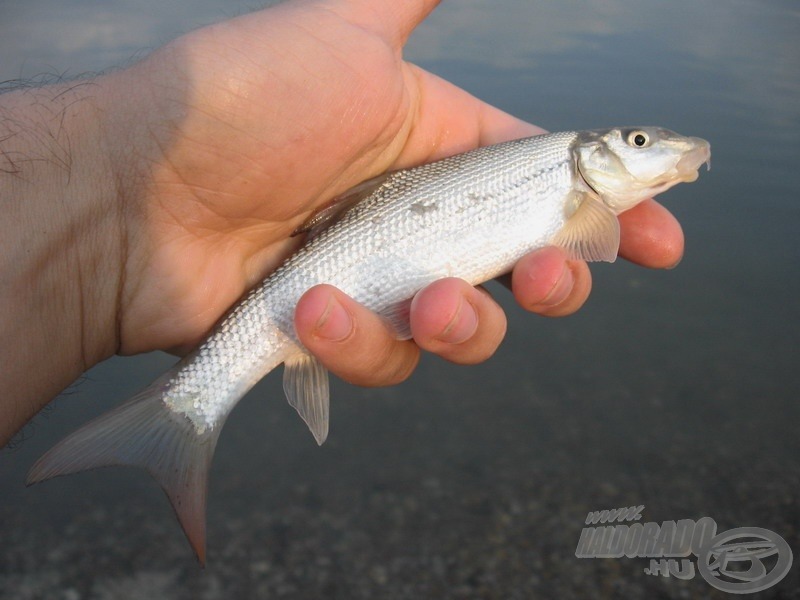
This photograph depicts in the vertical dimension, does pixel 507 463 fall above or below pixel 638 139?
below

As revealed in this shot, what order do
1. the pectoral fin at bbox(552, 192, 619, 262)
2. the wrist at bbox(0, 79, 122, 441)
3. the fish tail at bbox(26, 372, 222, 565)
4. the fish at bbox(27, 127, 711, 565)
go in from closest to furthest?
the fish tail at bbox(26, 372, 222, 565)
the fish at bbox(27, 127, 711, 565)
the wrist at bbox(0, 79, 122, 441)
the pectoral fin at bbox(552, 192, 619, 262)

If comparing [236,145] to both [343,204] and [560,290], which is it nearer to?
[343,204]

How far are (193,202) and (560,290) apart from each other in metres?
1.78

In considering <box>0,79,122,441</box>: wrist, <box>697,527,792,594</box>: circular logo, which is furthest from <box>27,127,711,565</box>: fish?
<box>697,527,792,594</box>: circular logo

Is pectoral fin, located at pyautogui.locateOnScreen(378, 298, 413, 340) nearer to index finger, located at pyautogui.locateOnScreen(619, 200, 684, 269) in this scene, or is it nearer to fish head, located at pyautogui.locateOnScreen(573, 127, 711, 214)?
fish head, located at pyautogui.locateOnScreen(573, 127, 711, 214)

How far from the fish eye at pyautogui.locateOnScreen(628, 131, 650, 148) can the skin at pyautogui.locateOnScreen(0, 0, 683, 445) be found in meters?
0.73

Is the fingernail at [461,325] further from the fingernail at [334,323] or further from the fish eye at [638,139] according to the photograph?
the fish eye at [638,139]

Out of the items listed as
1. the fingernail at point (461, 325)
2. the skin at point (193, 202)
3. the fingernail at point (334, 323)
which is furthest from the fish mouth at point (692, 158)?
the fingernail at point (334, 323)

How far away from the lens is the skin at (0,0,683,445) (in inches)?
114

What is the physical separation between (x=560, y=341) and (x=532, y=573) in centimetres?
212

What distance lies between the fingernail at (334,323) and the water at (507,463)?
201cm

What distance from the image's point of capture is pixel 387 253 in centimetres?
313

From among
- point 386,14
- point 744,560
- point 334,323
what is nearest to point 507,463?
point 744,560

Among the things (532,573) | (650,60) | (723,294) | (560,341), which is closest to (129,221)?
(532,573)
